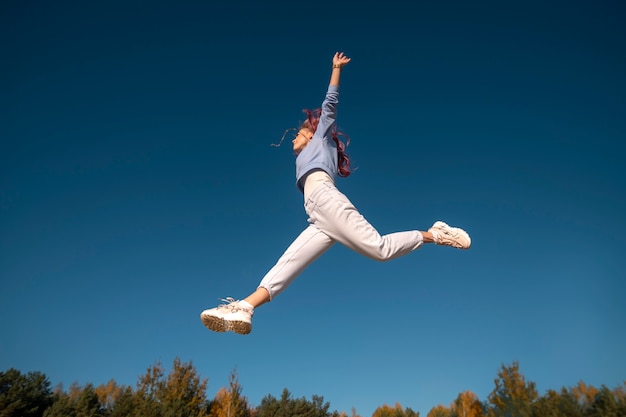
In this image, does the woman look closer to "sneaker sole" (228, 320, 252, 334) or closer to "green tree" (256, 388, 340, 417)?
"sneaker sole" (228, 320, 252, 334)

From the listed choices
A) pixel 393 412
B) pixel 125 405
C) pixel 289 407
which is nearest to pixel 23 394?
pixel 125 405

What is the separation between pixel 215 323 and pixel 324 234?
1.08m

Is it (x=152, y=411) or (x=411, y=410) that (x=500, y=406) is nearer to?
(x=411, y=410)

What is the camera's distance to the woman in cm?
315

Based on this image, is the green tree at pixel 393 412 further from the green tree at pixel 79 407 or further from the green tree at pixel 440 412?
the green tree at pixel 79 407

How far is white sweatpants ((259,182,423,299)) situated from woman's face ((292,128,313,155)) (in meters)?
0.73

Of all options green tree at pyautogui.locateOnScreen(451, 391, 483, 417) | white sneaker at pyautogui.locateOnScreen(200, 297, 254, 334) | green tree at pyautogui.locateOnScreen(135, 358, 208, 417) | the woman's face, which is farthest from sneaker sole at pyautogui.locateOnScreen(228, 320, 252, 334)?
green tree at pyautogui.locateOnScreen(451, 391, 483, 417)

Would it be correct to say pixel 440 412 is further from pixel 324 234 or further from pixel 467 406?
pixel 324 234

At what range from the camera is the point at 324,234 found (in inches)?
137

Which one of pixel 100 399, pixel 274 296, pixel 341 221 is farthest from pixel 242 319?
pixel 100 399

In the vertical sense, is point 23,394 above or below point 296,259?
above

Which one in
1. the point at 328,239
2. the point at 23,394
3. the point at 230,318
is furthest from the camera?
the point at 23,394

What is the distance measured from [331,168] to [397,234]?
2.63ft

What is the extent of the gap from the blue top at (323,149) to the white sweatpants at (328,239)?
23 cm
